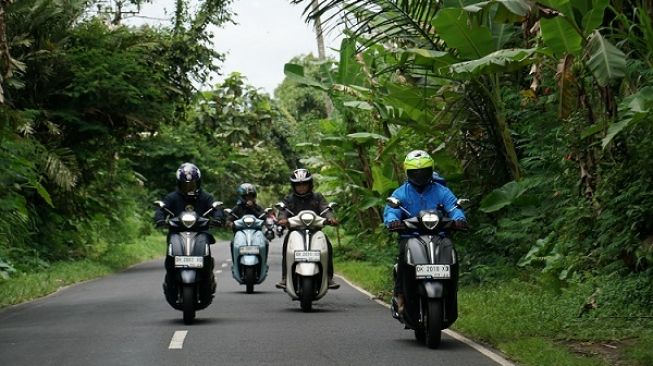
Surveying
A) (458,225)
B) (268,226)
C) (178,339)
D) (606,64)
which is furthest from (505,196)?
(178,339)

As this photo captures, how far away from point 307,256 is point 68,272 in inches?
457

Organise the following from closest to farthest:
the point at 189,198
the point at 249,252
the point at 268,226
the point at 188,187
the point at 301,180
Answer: the point at 188,187
the point at 189,198
the point at 301,180
the point at 249,252
the point at 268,226

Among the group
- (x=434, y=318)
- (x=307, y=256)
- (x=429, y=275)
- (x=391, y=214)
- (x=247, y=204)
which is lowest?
(x=434, y=318)

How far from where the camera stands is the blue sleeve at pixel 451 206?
10.2 meters

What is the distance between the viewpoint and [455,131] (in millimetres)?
16188

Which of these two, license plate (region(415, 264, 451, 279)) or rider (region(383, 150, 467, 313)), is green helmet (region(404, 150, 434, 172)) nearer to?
rider (region(383, 150, 467, 313))

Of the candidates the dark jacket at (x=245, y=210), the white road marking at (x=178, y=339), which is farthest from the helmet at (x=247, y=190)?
the white road marking at (x=178, y=339)

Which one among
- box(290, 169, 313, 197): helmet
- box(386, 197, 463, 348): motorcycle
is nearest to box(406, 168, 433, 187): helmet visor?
box(386, 197, 463, 348): motorcycle

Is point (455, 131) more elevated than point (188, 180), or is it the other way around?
point (455, 131)

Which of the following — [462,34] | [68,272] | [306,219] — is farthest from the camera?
[68,272]

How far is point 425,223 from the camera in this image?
9.96 meters

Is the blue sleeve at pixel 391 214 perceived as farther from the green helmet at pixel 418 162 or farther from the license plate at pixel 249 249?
the license plate at pixel 249 249

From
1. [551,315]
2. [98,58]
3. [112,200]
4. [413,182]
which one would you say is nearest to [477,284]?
[551,315]

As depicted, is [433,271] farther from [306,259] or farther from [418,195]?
[306,259]
